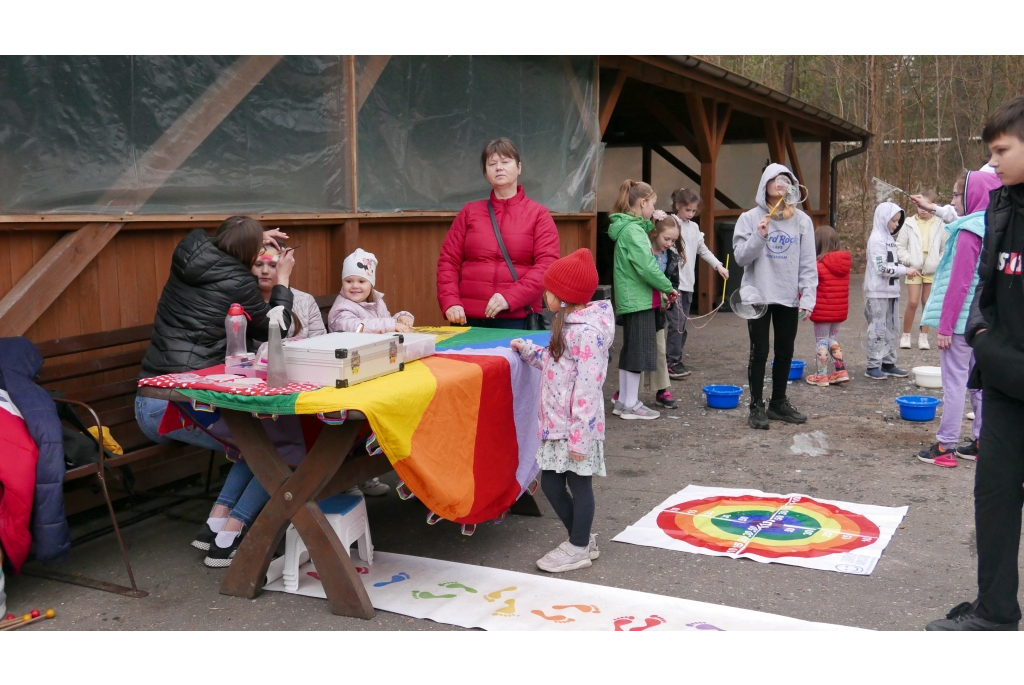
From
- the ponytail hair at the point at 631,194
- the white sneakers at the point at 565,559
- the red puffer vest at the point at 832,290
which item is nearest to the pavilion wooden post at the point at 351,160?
the ponytail hair at the point at 631,194

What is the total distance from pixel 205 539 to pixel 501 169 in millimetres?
2406

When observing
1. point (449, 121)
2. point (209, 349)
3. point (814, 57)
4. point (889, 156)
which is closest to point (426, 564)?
point (209, 349)

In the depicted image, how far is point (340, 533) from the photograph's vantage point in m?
3.96

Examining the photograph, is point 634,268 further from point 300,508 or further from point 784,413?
point 300,508

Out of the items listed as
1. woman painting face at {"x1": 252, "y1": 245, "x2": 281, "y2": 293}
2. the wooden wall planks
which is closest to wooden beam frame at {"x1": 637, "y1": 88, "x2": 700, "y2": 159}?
the wooden wall planks

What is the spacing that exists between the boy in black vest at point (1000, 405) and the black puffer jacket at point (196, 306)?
3018mm

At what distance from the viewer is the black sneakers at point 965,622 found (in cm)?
333

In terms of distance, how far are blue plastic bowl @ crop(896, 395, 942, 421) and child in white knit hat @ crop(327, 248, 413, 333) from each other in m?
4.00

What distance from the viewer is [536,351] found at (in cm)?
439

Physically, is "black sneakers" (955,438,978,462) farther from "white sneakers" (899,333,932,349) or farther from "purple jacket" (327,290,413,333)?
"white sneakers" (899,333,932,349)

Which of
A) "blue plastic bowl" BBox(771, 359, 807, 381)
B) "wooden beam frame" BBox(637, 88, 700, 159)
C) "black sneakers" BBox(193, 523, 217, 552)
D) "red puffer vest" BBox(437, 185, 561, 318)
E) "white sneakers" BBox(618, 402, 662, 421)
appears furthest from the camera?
"wooden beam frame" BBox(637, 88, 700, 159)

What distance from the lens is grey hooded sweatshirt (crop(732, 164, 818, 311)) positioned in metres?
6.66

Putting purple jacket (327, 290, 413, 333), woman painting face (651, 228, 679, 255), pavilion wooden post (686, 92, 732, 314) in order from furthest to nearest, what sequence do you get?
pavilion wooden post (686, 92, 732, 314)
woman painting face (651, 228, 679, 255)
purple jacket (327, 290, 413, 333)

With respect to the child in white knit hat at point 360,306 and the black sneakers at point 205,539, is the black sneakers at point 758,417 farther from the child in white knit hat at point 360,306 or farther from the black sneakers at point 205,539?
the black sneakers at point 205,539
